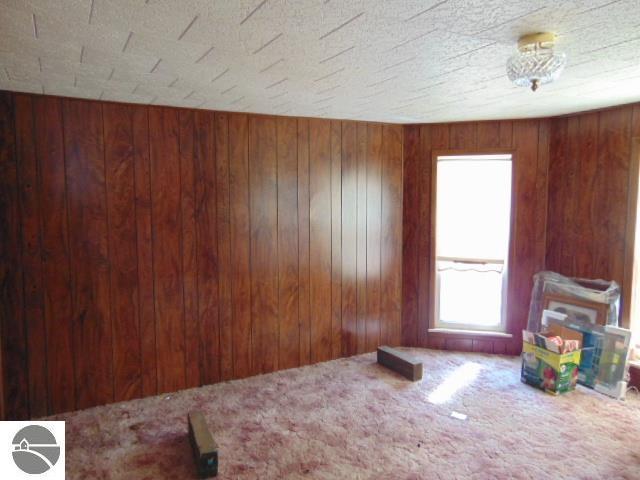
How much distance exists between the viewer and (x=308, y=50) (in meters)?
1.84

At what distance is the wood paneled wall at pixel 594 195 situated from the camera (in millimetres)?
3053

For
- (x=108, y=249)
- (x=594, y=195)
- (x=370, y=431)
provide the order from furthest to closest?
(x=594, y=195) < (x=108, y=249) < (x=370, y=431)

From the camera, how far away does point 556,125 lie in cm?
351

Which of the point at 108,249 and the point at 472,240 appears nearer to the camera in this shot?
the point at 108,249

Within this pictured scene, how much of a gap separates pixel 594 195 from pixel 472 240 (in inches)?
39.4

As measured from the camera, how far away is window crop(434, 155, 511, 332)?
12.2ft

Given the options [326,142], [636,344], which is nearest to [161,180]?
[326,142]

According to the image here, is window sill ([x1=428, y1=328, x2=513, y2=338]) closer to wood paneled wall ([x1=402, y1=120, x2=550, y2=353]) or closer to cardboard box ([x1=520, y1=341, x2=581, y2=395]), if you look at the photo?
wood paneled wall ([x1=402, y1=120, x2=550, y2=353])

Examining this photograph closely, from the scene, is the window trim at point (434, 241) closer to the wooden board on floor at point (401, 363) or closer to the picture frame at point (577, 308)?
the picture frame at point (577, 308)

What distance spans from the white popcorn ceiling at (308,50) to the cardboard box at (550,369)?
180cm

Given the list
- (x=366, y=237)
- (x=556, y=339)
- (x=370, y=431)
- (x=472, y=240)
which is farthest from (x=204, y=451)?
(x=472, y=240)

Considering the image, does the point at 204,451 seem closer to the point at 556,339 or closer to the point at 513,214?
the point at 556,339

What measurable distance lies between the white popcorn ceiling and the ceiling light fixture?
0.18 feet

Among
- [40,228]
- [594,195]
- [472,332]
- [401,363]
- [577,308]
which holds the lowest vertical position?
[401,363]
